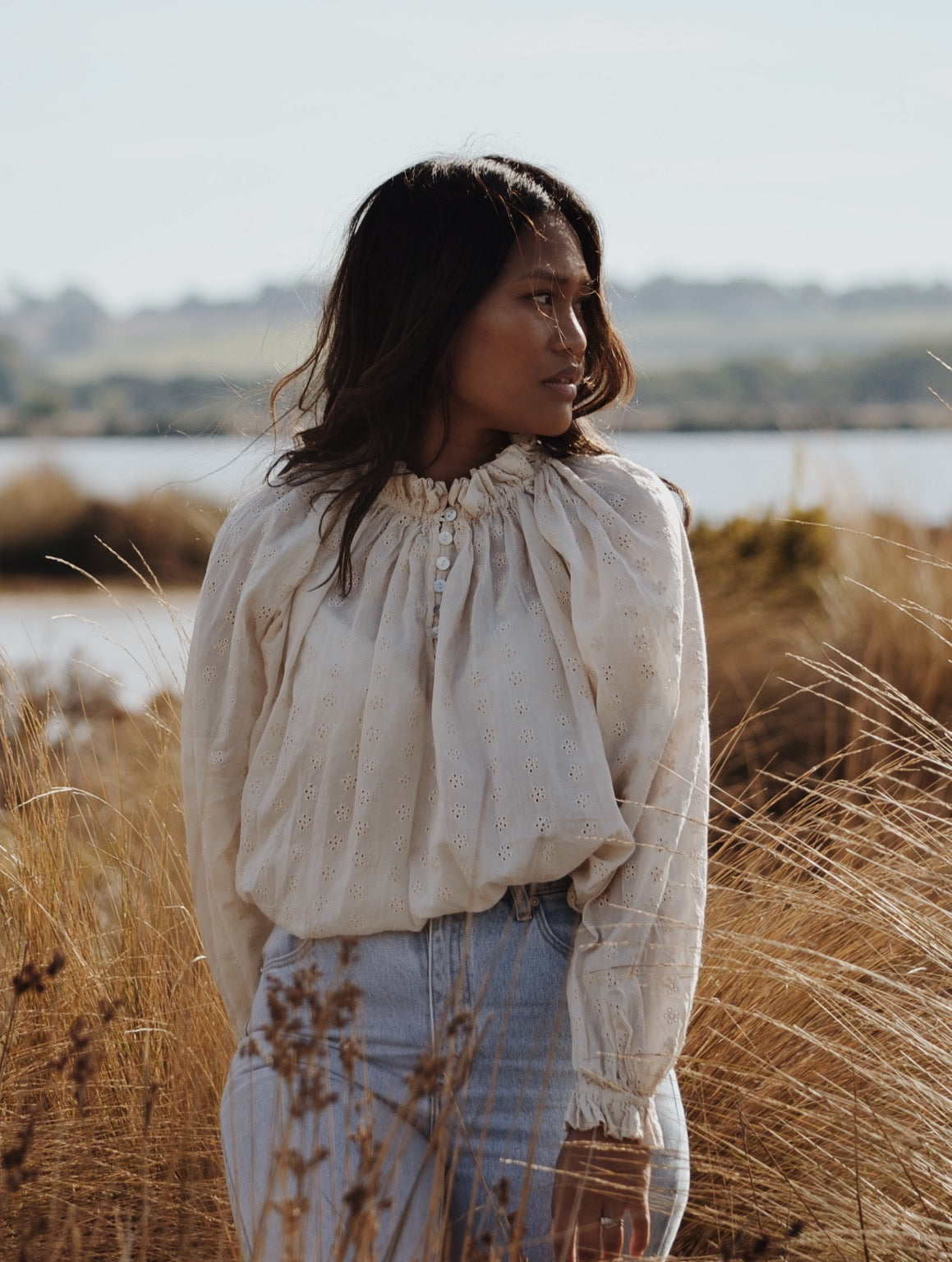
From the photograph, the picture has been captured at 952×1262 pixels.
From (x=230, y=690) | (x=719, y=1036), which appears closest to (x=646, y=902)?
(x=230, y=690)

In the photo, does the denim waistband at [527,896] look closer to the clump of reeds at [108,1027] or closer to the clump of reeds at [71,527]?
the clump of reeds at [108,1027]

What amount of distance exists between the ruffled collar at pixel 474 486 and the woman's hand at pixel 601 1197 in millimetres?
781

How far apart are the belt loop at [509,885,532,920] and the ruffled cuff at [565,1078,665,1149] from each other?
0.65 feet

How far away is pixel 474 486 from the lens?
2020mm

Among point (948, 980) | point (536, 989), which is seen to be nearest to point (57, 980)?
point (536, 989)

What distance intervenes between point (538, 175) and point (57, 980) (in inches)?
57.5

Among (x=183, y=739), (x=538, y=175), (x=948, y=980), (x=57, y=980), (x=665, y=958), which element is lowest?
(x=57, y=980)

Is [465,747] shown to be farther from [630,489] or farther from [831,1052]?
[831,1052]

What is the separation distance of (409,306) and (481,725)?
1.82ft

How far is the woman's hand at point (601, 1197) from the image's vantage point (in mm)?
1729

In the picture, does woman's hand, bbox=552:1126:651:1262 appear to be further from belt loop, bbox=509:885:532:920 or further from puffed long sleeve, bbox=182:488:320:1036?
puffed long sleeve, bbox=182:488:320:1036

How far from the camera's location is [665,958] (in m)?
1.84

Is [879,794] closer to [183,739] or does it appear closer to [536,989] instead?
[536,989]

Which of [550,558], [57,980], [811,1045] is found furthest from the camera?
[57,980]
